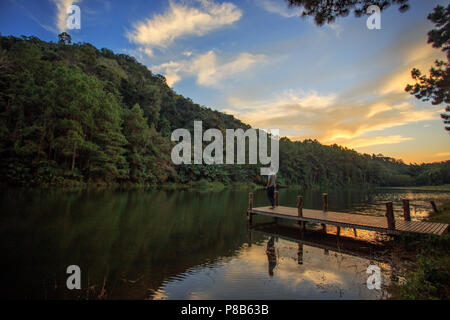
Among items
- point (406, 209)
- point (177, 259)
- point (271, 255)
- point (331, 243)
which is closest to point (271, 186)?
point (331, 243)

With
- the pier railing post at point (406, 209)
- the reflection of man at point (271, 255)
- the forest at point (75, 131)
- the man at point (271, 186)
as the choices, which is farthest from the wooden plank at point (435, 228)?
the forest at point (75, 131)

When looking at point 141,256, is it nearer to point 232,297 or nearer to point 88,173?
point 232,297

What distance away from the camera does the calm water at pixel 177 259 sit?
14.5ft

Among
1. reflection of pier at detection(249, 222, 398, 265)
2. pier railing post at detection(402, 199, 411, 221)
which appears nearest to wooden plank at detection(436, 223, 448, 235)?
pier railing post at detection(402, 199, 411, 221)

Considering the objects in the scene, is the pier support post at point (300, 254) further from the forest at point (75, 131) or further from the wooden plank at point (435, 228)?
the forest at point (75, 131)

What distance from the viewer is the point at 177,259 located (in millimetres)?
6164

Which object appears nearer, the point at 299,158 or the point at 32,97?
the point at 32,97

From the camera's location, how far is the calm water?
4406 millimetres

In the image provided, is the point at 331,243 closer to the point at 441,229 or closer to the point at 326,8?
the point at 441,229

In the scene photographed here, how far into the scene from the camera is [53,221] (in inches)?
364

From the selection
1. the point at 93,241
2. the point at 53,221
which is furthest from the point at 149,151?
the point at 93,241

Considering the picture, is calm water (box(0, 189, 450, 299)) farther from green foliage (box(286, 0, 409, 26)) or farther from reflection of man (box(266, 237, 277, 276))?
green foliage (box(286, 0, 409, 26))

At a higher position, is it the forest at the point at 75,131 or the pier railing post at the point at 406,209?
the forest at the point at 75,131

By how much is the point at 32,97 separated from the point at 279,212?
26.1 metres
